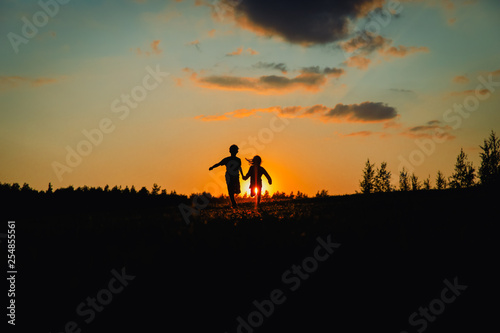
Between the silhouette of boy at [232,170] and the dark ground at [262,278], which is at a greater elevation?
the silhouette of boy at [232,170]

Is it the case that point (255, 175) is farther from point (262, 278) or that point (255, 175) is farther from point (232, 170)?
point (262, 278)

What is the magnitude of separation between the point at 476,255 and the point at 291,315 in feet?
14.1

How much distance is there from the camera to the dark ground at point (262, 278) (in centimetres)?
575

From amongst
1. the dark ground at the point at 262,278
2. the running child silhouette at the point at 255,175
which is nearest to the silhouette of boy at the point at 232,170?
the running child silhouette at the point at 255,175

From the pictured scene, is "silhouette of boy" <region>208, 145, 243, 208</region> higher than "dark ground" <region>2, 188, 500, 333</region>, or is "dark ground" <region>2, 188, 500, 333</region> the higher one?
A: "silhouette of boy" <region>208, 145, 243, 208</region>

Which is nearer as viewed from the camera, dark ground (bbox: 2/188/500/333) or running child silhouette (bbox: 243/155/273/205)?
dark ground (bbox: 2/188/500/333)

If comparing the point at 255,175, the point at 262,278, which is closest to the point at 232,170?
the point at 255,175

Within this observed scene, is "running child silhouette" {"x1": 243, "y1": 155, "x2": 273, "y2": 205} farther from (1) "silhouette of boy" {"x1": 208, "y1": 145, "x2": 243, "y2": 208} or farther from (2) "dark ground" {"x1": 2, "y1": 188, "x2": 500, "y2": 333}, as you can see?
(2) "dark ground" {"x1": 2, "y1": 188, "x2": 500, "y2": 333}

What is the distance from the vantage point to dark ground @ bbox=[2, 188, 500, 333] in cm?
575

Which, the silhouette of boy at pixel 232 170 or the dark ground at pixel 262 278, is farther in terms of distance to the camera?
the silhouette of boy at pixel 232 170

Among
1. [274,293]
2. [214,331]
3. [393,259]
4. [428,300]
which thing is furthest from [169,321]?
[393,259]

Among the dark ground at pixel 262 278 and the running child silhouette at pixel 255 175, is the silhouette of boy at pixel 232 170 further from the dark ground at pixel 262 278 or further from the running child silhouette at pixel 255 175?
the dark ground at pixel 262 278

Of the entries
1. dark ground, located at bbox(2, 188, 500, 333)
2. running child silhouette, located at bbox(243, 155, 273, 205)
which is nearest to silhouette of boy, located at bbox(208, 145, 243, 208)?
running child silhouette, located at bbox(243, 155, 273, 205)

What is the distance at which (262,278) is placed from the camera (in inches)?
276
